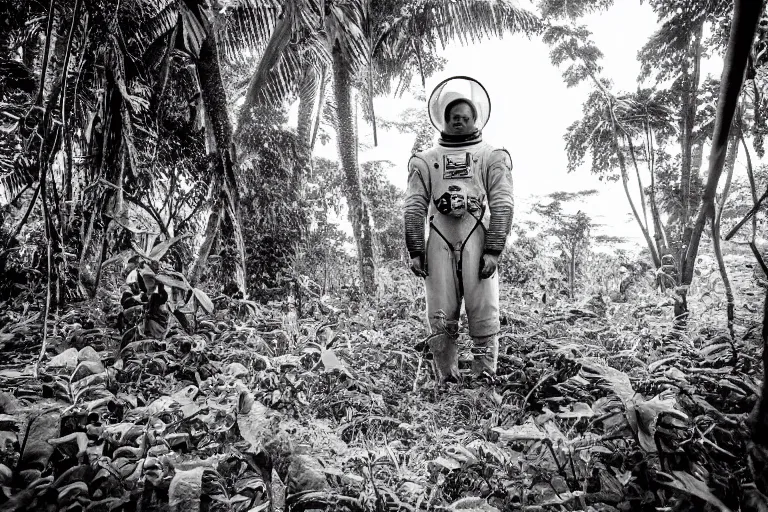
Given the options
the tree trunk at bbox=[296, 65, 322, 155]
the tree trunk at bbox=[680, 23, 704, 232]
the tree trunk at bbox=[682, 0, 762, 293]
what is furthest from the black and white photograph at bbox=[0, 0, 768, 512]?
the tree trunk at bbox=[680, 23, 704, 232]

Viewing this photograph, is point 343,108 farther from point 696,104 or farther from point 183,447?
point 696,104

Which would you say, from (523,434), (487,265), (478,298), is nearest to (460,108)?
(487,265)

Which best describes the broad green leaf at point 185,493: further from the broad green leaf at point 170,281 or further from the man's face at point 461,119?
the man's face at point 461,119

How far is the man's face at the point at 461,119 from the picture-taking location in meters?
2.80

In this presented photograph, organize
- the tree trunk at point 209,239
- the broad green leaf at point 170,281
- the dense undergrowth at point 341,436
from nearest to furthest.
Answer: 1. the dense undergrowth at point 341,436
2. the broad green leaf at point 170,281
3. the tree trunk at point 209,239

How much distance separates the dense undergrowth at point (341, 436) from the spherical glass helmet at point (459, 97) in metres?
1.72

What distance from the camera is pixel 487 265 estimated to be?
264 cm

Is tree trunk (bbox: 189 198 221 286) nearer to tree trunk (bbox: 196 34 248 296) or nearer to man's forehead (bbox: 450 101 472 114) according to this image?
tree trunk (bbox: 196 34 248 296)

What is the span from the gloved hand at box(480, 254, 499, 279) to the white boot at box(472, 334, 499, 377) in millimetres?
384

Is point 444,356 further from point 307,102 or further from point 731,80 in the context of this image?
point 307,102

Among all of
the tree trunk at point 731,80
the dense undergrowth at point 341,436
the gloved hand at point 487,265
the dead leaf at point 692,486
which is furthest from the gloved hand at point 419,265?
the tree trunk at point 731,80

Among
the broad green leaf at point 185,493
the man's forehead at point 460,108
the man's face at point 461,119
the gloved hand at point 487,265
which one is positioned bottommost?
the broad green leaf at point 185,493

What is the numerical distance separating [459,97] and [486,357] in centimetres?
172

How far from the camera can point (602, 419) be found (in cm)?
112
